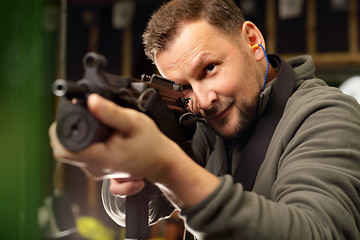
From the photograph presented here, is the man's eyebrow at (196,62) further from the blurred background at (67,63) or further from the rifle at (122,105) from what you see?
the blurred background at (67,63)

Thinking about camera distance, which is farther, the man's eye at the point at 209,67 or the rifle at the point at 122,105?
the man's eye at the point at 209,67

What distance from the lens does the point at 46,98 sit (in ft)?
6.12

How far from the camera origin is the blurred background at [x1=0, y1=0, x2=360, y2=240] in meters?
1.72

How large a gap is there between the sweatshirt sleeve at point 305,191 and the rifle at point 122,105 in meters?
0.16

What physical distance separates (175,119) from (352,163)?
300 millimetres

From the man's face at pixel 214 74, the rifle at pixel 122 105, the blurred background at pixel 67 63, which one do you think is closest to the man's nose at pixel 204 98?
the man's face at pixel 214 74

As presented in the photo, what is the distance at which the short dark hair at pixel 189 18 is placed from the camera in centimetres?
87

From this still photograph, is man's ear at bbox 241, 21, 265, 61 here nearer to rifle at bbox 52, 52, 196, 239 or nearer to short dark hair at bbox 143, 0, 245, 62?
short dark hair at bbox 143, 0, 245, 62

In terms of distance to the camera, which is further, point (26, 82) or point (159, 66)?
point (26, 82)

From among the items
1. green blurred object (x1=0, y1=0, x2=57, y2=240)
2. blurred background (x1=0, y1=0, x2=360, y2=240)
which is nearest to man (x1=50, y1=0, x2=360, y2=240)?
blurred background (x1=0, y1=0, x2=360, y2=240)

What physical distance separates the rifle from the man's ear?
0.33 meters

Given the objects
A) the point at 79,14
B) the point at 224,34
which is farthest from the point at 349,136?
the point at 79,14

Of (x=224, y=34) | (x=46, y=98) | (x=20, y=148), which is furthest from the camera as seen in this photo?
(x=46, y=98)

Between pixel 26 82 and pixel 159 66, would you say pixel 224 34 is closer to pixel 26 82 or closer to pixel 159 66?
pixel 159 66
